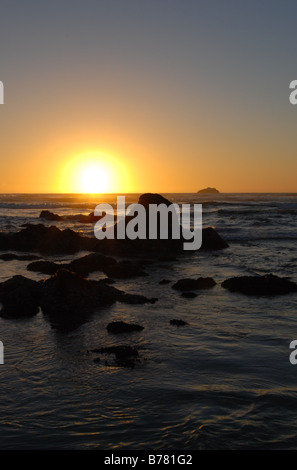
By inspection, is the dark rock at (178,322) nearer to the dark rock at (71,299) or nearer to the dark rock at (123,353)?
the dark rock at (123,353)

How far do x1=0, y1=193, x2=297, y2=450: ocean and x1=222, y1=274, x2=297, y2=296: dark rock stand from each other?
115 centimetres

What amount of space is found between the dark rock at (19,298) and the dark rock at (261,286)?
7.25 m

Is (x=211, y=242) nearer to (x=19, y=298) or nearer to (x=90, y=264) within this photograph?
(x=90, y=264)

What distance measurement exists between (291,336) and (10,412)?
7.01 meters

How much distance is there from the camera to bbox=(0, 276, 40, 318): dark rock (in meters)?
13.0

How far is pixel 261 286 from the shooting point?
1591 centimetres

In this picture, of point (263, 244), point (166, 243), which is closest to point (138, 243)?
point (166, 243)

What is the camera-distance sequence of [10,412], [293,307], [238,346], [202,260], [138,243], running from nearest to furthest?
[10,412], [238,346], [293,307], [202,260], [138,243]

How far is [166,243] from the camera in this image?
1144 inches

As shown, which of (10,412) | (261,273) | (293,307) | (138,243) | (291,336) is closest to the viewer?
(10,412)

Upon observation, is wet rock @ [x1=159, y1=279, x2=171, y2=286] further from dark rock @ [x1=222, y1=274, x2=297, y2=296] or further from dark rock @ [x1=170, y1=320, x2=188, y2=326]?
dark rock @ [x1=170, y1=320, x2=188, y2=326]
